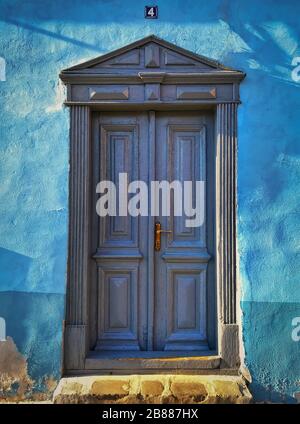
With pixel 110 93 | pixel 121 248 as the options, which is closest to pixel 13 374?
pixel 121 248

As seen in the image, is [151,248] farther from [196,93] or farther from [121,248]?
[196,93]

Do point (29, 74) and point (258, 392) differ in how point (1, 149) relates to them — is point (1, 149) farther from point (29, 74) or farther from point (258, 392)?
point (258, 392)

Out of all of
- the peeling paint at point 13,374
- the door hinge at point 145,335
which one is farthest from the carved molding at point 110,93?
the peeling paint at point 13,374

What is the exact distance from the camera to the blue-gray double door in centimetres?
423

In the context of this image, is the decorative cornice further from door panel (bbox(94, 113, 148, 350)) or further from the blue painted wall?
door panel (bbox(94, 113, 148, 350))

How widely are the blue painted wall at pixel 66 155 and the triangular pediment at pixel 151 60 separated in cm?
8

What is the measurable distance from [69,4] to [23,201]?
71.9 inches

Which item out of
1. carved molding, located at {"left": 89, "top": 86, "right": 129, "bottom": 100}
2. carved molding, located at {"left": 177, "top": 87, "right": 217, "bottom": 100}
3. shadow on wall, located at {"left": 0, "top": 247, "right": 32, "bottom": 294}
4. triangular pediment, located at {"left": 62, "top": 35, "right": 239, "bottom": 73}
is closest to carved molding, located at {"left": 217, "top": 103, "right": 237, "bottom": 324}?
carved molding, located at {"left": 177, "top": 87, "right": 217, "bottom": 100}

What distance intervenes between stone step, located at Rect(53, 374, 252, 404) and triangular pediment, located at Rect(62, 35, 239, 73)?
2.71 metres

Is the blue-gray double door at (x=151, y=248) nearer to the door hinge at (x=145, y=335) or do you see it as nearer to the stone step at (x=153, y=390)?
the door hinge at (x=145, y=335)

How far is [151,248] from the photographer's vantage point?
14.0 ft

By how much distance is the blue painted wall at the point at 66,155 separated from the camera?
3994 mm

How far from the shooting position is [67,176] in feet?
13.4

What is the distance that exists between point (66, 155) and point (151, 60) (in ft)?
3.76
